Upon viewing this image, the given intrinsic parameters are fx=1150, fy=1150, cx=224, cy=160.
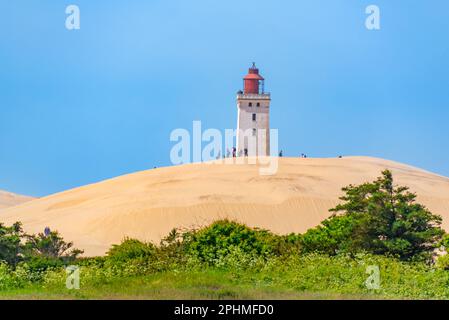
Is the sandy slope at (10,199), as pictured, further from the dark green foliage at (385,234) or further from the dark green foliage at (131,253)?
the dark green foliage at (131,253)

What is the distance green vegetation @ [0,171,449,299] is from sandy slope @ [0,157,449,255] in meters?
23.3

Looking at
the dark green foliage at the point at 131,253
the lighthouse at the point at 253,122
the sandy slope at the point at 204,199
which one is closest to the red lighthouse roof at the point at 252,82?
the lighthouse at the point at 253,122

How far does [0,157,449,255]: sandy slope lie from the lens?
67.6 metres

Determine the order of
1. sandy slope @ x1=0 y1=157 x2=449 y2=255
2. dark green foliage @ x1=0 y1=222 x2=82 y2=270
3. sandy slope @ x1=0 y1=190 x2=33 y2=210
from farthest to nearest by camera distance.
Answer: sandy slope @ x1=0 y1=190 x2=33 y2=210, sandy slope @ x1=0 y1=157 x2=449 y2=255, dark green foliage @ x1=0 y1=222 x2=82 y2=270

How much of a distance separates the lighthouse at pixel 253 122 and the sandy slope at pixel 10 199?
22.6 m

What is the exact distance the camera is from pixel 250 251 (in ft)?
107

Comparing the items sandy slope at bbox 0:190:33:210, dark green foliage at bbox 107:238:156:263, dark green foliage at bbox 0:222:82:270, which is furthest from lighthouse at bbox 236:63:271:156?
dark green foliage at bbox 107:238:156:263

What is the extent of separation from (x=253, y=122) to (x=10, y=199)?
86.0 ft

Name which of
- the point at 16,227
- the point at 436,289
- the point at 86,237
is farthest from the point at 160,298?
the point at 86,237

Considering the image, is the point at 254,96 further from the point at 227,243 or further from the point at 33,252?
the point at 227,243

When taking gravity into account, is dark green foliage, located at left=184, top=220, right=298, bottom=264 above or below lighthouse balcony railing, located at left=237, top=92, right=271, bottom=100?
below

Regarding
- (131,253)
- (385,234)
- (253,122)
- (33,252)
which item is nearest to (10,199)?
(253,122)

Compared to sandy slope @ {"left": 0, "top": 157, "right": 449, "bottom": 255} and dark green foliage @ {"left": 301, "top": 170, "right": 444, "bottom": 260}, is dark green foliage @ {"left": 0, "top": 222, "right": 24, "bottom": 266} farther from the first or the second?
sandy slope @ {"left": 0, "top": 157, "right": 449, "bottom": 255}
